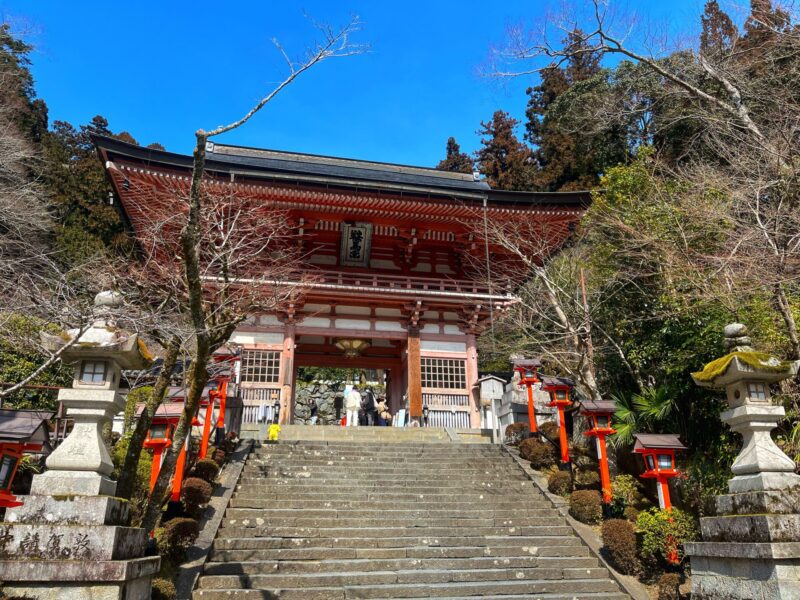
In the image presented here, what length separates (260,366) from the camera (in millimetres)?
16047

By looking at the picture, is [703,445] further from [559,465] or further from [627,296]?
[627,296]

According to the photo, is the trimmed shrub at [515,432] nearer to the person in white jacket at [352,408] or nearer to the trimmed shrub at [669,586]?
the person in white jacket at [352,408]

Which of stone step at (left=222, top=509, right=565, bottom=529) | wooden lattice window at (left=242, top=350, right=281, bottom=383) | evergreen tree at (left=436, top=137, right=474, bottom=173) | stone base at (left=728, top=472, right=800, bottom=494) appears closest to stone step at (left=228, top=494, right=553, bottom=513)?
stone step at (left=222, top=509, right=565, bottom=529)

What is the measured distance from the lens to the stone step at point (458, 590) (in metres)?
6.43

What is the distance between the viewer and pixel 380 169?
24969 millimetres

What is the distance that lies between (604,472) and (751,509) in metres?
3.61

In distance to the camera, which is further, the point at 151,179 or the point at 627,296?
the point at 151,179

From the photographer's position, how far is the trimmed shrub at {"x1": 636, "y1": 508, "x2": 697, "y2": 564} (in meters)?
6.98

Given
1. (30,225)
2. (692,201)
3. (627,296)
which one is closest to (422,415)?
(627,296)

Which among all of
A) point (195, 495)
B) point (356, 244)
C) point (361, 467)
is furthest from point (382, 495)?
point (356, 244)

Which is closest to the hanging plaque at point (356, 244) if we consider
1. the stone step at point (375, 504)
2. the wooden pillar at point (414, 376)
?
the wooden pillar at point (414, 376)

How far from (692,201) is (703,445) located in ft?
14.4

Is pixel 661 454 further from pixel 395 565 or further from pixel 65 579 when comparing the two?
pixel 65 579

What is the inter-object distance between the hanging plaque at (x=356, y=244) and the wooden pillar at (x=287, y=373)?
294 cm
